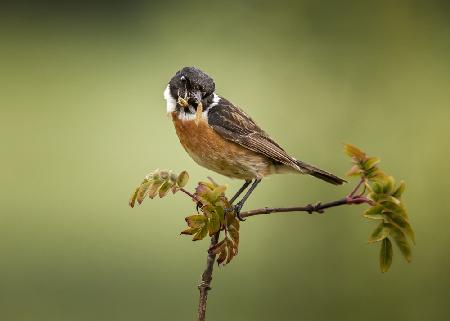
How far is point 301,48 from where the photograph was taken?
327 inches

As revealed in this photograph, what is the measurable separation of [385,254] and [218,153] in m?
A: 1.49

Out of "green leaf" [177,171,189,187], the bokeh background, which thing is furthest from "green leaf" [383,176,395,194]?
the bokeh background

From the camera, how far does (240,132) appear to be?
3.29 m

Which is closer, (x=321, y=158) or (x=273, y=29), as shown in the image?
(x=321, y=158)

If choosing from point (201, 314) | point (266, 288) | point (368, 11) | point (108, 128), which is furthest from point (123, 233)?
point (201, 314)

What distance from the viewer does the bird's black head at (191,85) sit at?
8.06 feet

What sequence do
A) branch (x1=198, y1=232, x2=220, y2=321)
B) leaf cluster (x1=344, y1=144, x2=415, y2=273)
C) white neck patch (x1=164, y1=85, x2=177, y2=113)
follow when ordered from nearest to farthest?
branch (x1=198, y1=232, x2=220, y2=321) → leaf cluster (x1=344, y1=144, x2=415, y2=273) → white neck patch (x1=164, y1=85, x2=177, y2=113)

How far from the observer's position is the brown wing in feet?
10.5

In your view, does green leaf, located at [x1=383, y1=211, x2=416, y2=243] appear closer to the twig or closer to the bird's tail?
the twig

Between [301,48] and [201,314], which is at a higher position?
[301,48]

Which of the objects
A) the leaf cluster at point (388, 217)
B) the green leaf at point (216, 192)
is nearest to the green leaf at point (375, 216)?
the leaf cluster at point (388, 217)

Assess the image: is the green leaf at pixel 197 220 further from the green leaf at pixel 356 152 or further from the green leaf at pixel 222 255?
the green leaf at pixel 356 152

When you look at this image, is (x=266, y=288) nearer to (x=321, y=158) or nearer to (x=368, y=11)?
(x=321, y=158)

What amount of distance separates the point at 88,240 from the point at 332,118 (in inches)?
132
